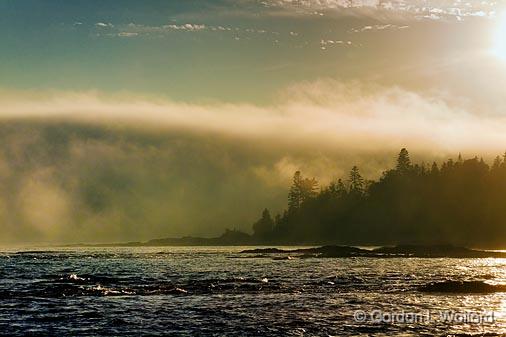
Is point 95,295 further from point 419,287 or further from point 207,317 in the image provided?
point 419,287

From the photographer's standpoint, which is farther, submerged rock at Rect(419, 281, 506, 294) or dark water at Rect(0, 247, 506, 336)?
submerged rock at Rect(419, 281, 506, 294)

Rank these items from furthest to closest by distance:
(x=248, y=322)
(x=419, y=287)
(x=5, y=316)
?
1. (x=419, y=287)
2. (x=5, y=316)
3. (x=248, y=322)

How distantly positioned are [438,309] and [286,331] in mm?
13270

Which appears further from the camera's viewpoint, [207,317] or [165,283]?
[165,283]

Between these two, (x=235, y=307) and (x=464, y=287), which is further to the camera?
(x=464, y=287)

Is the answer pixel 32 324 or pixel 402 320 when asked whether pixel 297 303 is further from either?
pixel 32 324

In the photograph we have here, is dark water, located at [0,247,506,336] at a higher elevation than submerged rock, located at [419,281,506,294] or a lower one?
Answer: lower

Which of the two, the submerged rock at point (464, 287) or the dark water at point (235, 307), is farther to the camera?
the submerged rock at point (464, 287)

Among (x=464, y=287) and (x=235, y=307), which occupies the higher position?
(x=464, y=287)

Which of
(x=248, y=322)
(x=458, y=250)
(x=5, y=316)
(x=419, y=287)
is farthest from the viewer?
(x=458, y=250)

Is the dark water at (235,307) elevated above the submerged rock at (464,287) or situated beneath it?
situated beneath

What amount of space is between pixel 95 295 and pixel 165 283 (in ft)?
35.0

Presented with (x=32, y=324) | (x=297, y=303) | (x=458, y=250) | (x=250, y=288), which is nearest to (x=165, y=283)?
(x=250, y=288)

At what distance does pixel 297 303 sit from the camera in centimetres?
4341
